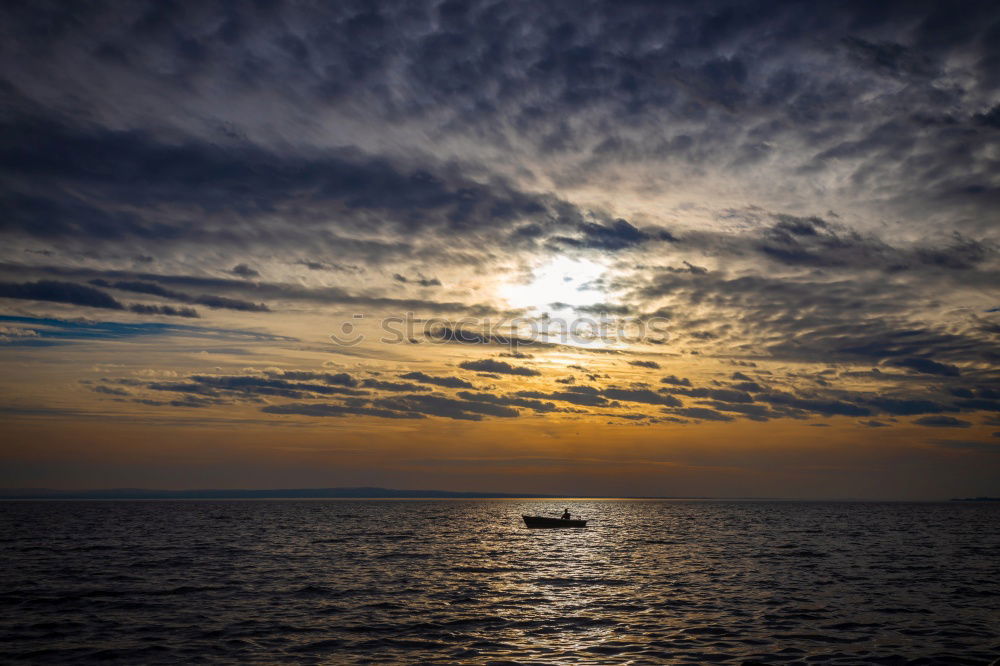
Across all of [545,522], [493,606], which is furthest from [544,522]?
[493,606]

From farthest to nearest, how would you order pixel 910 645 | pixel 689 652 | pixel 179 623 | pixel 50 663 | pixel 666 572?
pixel 666 572 < pixel 179 623 < pixel 910 645 < pixel 689 652 < pixel 50 663

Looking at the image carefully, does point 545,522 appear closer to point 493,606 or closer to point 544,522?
point 544,522

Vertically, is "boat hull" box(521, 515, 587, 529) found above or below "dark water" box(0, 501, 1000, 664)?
below

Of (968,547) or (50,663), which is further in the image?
(968,547)

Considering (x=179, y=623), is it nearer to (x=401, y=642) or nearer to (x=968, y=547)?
(x=401, y=642)

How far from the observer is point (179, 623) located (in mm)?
29531

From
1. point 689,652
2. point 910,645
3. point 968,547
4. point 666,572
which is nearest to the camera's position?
point 689,652

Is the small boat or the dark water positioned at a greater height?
the dark water

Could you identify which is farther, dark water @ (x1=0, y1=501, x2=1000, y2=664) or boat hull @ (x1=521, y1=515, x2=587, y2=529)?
boat hull @ (x1=521, y1=515, x2=587, y2=529)

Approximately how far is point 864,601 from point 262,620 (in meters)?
31.0

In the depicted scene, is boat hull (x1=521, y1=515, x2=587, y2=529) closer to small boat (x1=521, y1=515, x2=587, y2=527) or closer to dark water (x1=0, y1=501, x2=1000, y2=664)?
small boat (x1=521, y1=515, x2=587, y2=527)

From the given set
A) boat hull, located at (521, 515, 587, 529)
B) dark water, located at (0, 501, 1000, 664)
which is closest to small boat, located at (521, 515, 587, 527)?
boat hull, located at (521, 515, 587, 529)

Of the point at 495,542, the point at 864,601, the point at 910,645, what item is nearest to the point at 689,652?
the point at 910,645

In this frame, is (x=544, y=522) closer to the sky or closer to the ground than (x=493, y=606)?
closer to the ground
